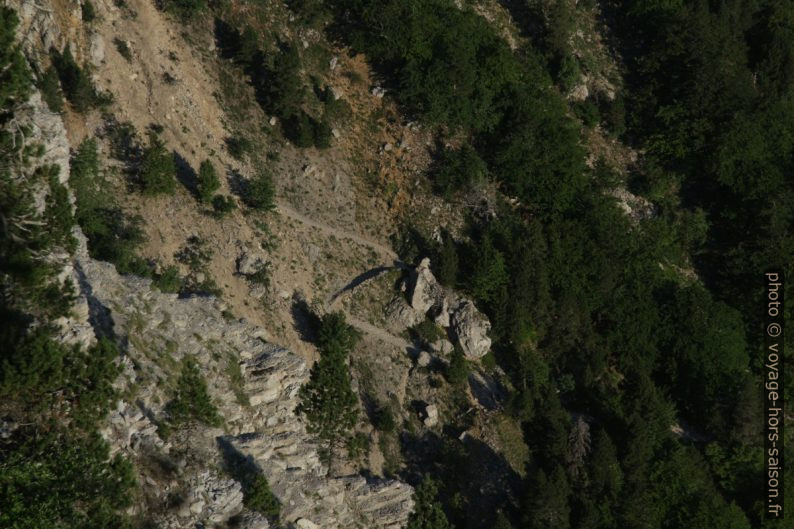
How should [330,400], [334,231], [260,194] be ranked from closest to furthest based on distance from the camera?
[330,400] → [260,194] → [334,231]

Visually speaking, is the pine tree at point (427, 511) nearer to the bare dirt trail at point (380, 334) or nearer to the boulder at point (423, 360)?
the boulder at point (423, 360)

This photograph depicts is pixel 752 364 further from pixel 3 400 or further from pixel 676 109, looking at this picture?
pixel 3 400

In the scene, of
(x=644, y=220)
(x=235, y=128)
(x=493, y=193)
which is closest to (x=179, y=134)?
(x=235, y=128)

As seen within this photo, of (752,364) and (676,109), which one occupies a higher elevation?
(676,109)

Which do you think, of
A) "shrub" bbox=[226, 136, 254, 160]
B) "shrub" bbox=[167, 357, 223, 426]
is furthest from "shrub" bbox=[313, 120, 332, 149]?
"shrub" bbox=[167, 357, 223, 426]

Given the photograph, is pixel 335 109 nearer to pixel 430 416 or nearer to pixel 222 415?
pixel 430 416

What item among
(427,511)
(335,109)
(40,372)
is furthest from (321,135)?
(40,372)
